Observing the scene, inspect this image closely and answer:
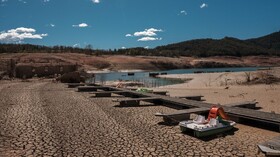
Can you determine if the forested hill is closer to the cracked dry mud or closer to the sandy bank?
the sandy bank

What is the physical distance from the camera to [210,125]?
26.0 ft

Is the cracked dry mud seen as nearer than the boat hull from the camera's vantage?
Yes

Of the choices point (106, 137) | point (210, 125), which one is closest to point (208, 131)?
point (210, 125)

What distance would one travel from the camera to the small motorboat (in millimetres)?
7523

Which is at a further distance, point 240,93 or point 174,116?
point 240,93

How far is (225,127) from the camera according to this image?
8.02 meters

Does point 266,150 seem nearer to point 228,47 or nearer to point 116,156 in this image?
point 116,156

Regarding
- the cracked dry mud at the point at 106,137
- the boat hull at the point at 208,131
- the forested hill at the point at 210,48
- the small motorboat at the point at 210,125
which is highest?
the forested hill at the point at 210,48

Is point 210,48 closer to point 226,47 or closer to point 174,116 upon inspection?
point 226,47

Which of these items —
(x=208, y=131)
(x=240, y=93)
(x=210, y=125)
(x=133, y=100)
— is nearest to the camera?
(x=208, y=131)

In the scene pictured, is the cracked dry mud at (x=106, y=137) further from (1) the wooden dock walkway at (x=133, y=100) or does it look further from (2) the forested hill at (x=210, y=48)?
(2) the forested hill at (x=210, y=48)

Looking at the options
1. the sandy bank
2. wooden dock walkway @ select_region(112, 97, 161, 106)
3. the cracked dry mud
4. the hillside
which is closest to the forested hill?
the hillside

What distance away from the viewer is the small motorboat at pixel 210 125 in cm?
752

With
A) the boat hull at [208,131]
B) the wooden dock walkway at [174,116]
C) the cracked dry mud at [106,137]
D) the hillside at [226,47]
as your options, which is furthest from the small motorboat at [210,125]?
the hillside at [226,47]
